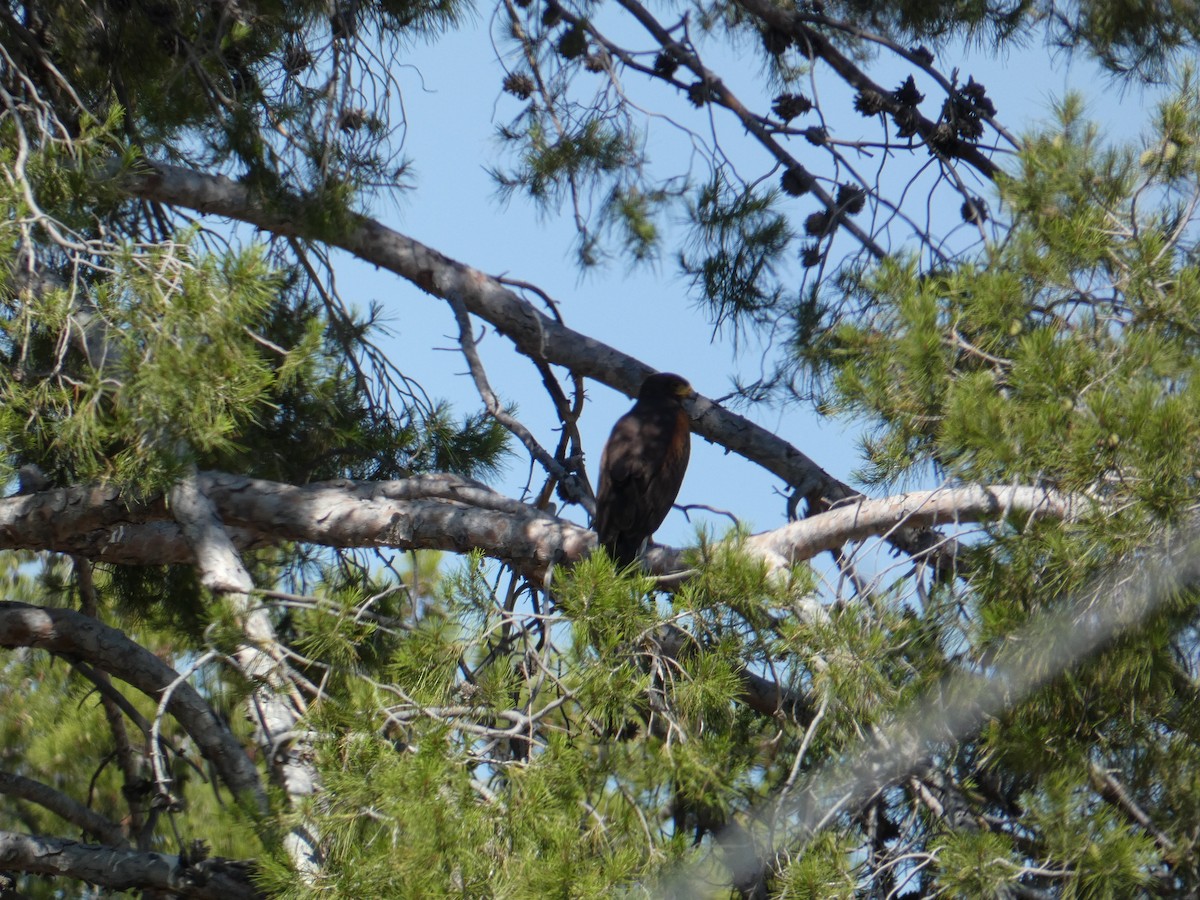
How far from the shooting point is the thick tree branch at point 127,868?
3.42 metres

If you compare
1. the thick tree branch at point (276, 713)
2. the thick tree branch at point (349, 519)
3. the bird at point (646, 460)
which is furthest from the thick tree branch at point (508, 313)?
the thick tree branch at point (276, 713)

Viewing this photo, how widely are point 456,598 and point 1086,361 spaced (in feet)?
4.19

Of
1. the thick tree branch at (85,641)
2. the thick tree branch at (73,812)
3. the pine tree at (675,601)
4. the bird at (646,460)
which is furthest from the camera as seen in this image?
the bird at (646,460)

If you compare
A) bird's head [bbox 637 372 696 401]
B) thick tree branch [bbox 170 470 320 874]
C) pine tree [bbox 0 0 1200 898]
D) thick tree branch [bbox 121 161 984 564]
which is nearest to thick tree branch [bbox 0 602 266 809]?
pine tree [bbox 0 0 1200 898]

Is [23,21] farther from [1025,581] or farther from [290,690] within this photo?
[1025,581]

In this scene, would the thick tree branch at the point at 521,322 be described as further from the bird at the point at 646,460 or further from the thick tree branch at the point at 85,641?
the thick tree branch at the point at 85,641

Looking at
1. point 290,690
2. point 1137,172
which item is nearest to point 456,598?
point 290,690

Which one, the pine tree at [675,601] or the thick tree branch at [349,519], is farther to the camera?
the thick tree branch at [349,519]

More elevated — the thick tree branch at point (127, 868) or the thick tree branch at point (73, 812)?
the thick tree branch at point (73, 812)

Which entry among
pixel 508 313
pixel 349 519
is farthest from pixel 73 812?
pixel 508 313

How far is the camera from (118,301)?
2.76 metres

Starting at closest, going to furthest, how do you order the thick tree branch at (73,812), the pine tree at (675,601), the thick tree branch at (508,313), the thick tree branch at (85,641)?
the pine tree at (675,601), the thick tree branch at (85,641), the thick tree branch at (73,812), the thick tree branch at (508,313)

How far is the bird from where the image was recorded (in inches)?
183

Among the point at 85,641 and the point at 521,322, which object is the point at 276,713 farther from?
the point at 521,322
